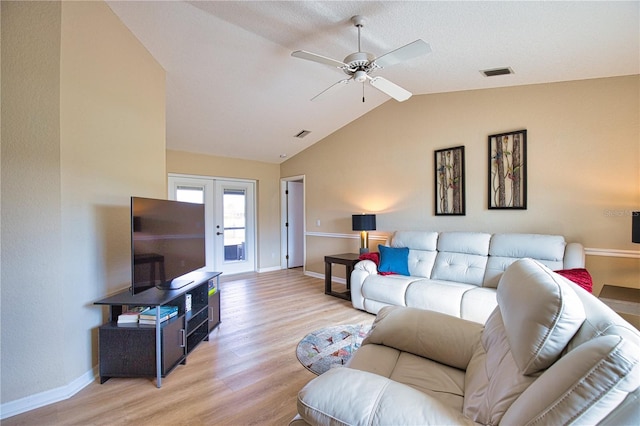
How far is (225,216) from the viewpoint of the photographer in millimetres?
5746

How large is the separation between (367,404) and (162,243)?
6.89 feet

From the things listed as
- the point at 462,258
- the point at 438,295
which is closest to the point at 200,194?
the point at 438,295

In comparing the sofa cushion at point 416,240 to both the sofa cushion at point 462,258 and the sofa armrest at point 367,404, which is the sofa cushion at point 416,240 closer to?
the sofa cushion at point 462,258

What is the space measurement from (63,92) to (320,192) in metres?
4.12

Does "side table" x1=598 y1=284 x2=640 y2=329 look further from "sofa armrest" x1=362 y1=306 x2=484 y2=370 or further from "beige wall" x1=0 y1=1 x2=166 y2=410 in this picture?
"beige wall" x1=0 y1=1 x2=166 y2=410

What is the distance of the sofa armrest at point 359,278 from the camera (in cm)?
366

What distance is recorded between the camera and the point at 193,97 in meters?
3.67

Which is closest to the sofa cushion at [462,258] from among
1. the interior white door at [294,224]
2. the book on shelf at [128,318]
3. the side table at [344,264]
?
the side table at [344,264]

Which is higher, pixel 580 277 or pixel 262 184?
pixel 262 184

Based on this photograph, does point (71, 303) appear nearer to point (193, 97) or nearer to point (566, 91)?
point (193, 97)

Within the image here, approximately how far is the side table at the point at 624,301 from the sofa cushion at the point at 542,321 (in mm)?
→ 1347

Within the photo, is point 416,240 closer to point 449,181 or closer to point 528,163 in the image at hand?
point 449,181

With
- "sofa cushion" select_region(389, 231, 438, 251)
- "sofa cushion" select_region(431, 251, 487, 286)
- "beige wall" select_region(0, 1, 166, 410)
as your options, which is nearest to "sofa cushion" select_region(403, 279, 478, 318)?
"sofa cushion" select_region(431, 251, 487, 286)

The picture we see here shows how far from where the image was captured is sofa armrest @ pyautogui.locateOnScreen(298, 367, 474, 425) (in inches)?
34.5
